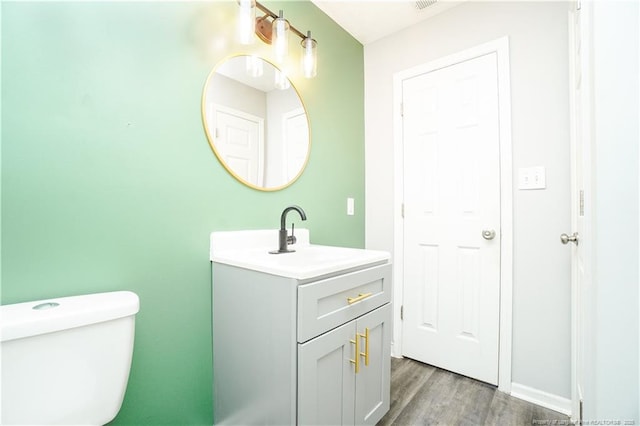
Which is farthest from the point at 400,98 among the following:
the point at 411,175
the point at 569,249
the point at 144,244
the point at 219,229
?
the point at 144,244

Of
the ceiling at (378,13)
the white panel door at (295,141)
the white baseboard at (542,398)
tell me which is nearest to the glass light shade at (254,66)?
the white panel door at (295,141)

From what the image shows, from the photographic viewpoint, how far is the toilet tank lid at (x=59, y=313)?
659mm

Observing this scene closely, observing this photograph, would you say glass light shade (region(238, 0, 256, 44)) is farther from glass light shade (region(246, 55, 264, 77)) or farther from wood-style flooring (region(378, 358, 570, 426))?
wood-style flooring (region(378, 358, 570, 426))

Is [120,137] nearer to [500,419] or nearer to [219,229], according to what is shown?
[219,229]

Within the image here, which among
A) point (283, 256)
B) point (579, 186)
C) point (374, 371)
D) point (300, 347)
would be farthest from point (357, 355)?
point (579, 186)

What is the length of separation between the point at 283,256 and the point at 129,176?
0.66 m

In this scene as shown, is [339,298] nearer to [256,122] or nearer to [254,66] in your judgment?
[256,122]

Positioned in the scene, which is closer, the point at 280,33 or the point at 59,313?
the point at 59,313

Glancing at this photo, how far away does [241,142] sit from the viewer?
1.36 metres

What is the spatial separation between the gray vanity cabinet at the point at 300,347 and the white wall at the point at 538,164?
83 cm

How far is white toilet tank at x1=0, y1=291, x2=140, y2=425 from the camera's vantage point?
2.18 ft

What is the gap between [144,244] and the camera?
1.04 m

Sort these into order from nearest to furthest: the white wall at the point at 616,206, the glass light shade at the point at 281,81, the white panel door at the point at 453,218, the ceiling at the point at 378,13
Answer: the white wall at the point at 616,206 < the glass light shade at the point at 281,81 < the white panel door at the point at 453,218 < the ceiling at the point at 378,13

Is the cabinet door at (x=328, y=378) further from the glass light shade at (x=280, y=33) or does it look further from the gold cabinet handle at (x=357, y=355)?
the glass light shade at (x=280, y=33)
